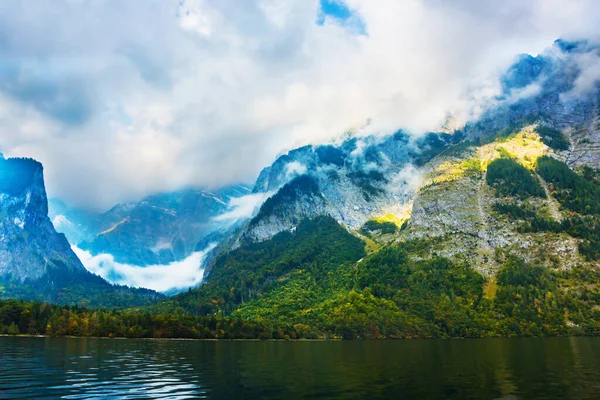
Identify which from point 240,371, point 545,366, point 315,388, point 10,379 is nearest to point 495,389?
point 315,388

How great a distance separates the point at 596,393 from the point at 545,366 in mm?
36230

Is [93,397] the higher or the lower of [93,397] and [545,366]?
the higher

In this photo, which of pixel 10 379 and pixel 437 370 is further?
pixel 437 370

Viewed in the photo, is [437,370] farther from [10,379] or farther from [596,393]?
[10,379]

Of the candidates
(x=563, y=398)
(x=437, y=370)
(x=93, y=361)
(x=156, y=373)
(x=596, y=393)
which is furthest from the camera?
(x=93, y=361)

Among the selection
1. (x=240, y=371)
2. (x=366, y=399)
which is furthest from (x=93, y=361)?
(x=366, y=399)

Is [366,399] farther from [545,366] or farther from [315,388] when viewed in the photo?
[545,366]

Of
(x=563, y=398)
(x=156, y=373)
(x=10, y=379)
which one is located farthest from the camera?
(x=156, y=373)

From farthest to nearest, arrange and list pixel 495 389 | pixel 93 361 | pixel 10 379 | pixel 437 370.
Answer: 1. pixel 93 361
2. pixel 437 370
3. pixel 10 379
4. pixel 495 389

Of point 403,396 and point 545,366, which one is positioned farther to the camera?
point 545,366

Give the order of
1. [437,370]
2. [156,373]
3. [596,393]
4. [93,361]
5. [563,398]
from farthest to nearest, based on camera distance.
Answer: [93,361] < [437,370] < [156,373] < [596,393] < [563,398]

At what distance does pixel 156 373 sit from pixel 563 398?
6056cm

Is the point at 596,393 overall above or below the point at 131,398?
below

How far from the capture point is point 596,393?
49.4 m
